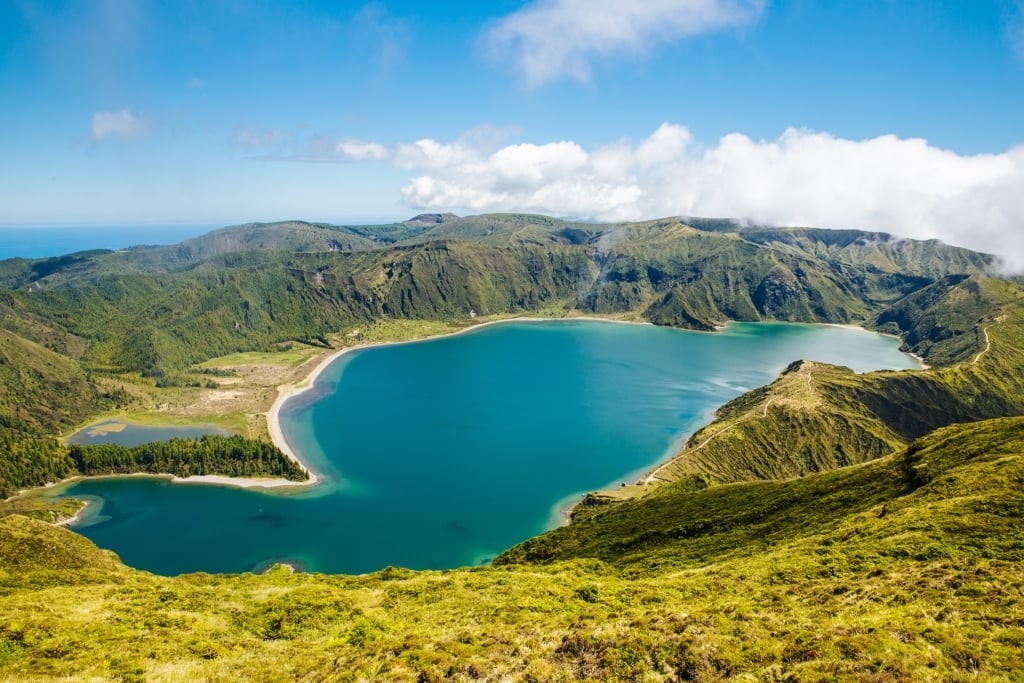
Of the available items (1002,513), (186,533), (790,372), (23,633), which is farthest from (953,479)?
(790,372)

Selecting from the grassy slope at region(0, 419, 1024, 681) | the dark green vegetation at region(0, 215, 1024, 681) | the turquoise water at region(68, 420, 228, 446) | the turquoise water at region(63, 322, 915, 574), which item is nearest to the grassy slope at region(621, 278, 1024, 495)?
the turquoise water at region(63, 322, 915, 574)

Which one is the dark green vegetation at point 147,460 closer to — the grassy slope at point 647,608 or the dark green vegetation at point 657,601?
the dark green vegetation at point 657,601

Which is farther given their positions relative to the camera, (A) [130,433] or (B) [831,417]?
(A) [130,433]

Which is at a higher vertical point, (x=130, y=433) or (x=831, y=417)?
(x=831, y=417)

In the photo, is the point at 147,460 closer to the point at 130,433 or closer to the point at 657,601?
the point at 130,433

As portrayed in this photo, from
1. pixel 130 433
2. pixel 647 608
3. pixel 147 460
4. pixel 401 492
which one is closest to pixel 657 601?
pixel 647 608

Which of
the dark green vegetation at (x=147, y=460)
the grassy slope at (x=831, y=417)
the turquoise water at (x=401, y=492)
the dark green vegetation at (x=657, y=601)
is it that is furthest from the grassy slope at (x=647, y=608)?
the dark green vegetation at (x=147, y=460)
